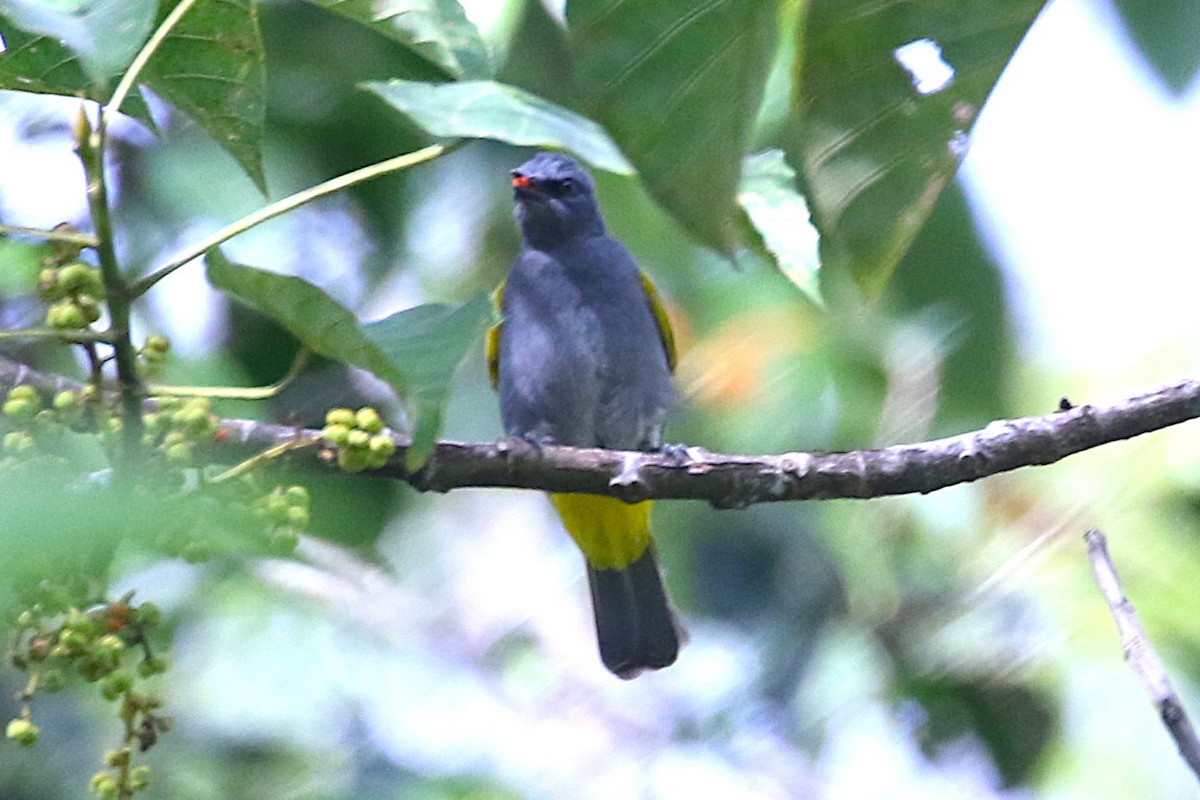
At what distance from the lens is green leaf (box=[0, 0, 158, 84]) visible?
1.27 m

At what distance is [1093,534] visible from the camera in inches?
76.9

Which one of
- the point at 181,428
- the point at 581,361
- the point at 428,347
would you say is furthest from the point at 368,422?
the point at 581,361

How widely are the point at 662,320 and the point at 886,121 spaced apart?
285cm

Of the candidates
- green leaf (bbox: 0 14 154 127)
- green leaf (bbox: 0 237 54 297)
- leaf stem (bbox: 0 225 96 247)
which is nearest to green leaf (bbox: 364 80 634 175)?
leaf stem (bbox: 0 225 96 247)

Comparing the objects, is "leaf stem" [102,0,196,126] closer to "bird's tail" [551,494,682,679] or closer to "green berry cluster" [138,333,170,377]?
"green berry cluster" [138,333,170,377]

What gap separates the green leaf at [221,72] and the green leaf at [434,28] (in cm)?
17

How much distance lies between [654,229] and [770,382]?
3.41 ft

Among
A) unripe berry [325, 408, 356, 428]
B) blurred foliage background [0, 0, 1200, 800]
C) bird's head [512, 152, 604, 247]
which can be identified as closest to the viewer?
unripe berry [325, 408, 356, 428]

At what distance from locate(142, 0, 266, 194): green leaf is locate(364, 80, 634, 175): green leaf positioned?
27 centimetres

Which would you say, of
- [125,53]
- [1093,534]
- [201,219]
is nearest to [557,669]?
[201,219]

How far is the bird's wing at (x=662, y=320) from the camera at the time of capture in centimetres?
468

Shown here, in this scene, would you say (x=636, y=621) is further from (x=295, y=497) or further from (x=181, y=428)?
(x=181, y=428)

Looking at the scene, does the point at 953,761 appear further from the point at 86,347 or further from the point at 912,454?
the point at 86,347

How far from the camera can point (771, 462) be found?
8.58ft
